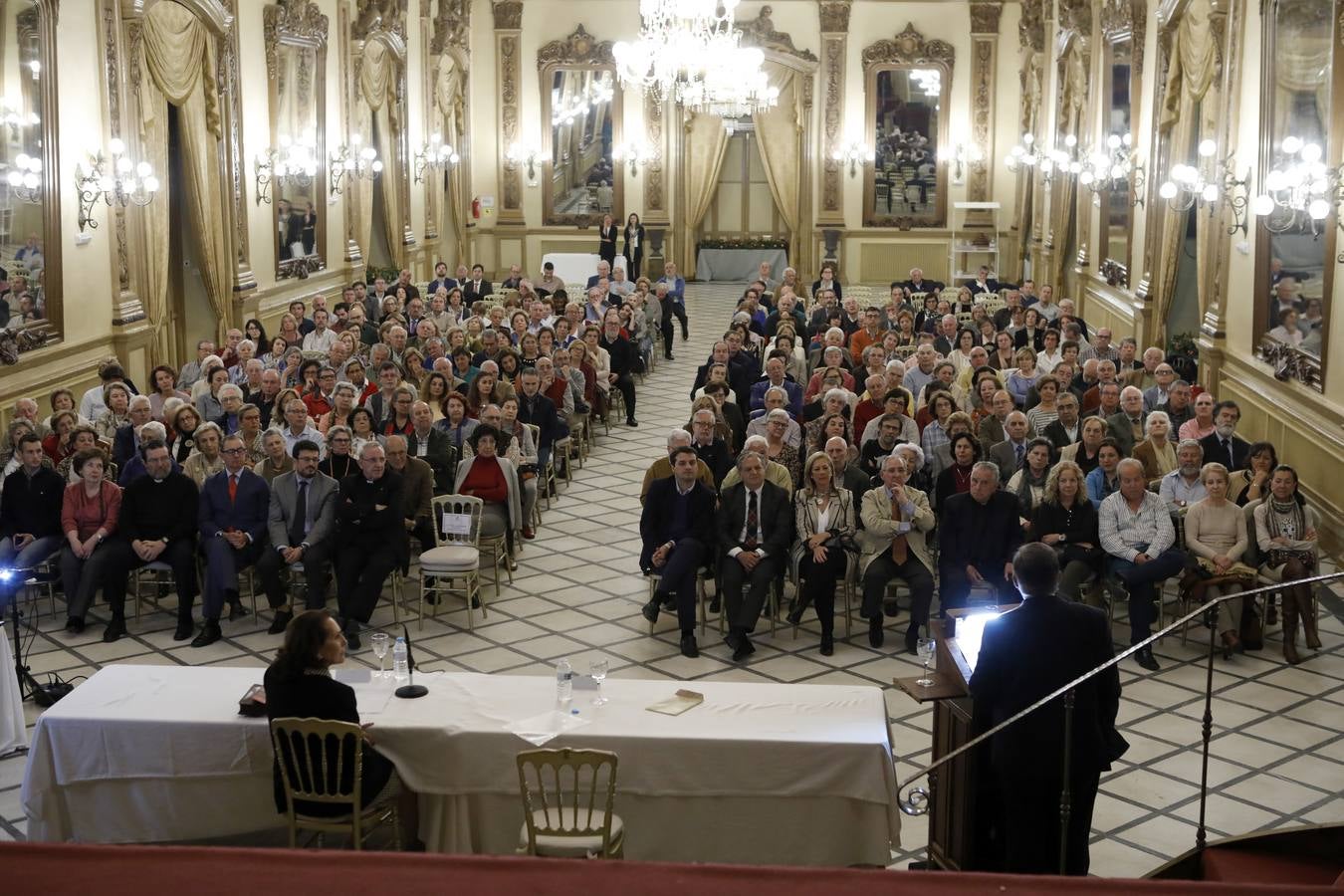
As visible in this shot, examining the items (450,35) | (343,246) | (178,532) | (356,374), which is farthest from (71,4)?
(450,35)

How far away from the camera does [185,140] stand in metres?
14.0

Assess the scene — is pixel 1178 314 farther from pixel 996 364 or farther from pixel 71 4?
pixel 71 4

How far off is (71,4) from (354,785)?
27.9ft

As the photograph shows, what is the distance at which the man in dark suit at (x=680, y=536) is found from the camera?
8312 millimetres

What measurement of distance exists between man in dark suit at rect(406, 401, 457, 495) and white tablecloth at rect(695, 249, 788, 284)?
16671 mm

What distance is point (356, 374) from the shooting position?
38.3ft

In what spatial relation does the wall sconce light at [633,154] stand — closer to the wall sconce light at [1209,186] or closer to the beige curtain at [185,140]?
the beige curtain at [185,140]

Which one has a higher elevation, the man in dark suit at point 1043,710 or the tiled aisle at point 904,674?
the man in dark suit at point 1043,710

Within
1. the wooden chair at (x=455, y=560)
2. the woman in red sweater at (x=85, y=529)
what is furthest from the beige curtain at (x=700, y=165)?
the woman in red sweater at (x=85, y=529)

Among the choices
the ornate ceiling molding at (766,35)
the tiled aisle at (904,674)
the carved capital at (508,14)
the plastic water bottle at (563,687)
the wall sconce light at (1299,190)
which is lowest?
the tiled aisle at (904,674)

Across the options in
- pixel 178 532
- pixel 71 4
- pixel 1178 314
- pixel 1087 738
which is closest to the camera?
pixel 1087 738

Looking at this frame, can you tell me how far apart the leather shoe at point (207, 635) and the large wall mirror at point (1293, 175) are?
24.3 ft

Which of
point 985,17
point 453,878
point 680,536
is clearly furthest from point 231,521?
point 985,17

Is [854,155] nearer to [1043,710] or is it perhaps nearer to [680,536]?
[680,536]
